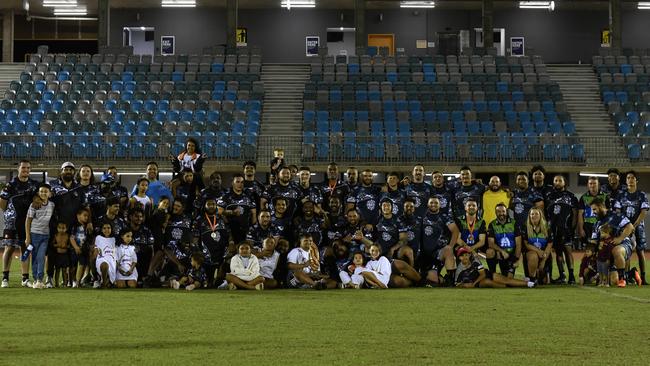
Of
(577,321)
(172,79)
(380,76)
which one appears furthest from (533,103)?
(577,321)

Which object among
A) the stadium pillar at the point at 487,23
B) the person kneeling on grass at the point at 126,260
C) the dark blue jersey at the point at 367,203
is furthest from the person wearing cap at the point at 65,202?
the stadium pillar at the point at 487,23

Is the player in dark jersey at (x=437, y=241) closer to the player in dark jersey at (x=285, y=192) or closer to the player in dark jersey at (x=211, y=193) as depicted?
the player in dark jersey at (x=285, y=192)

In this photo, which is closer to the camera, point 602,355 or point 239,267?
point 602,355

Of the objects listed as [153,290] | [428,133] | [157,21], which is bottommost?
[153,290]

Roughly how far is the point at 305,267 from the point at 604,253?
15.4 feet

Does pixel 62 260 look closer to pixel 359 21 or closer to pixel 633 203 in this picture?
pixel 633 203

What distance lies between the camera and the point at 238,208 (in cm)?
1580

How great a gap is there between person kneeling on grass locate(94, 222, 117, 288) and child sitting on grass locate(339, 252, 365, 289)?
135 inches

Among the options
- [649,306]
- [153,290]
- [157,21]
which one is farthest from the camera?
[157,21]

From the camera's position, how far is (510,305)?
12.5 metres

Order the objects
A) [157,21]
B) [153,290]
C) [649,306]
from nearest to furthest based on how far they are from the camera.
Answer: [649,306]
[153,290]
[157,21]

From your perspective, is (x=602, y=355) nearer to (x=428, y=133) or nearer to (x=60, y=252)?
(x=60, y=252)

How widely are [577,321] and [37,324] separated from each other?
5618mm

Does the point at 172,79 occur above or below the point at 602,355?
above
